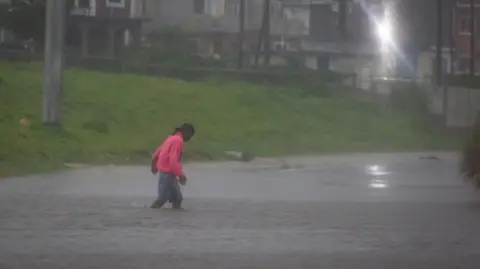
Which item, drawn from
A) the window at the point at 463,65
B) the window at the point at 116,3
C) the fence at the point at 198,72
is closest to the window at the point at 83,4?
the window at the point at 116,3

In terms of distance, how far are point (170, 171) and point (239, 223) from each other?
1871 millimetres

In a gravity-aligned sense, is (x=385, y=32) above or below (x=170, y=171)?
above

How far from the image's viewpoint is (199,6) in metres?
67.7

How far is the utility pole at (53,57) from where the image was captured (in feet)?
92.3

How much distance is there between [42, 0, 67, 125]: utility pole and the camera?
28141 mm

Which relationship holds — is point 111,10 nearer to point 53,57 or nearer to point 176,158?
point 53,57

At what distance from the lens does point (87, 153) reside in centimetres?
2647

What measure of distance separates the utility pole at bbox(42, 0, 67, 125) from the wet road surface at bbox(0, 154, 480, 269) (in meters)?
5.68

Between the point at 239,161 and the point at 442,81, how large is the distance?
23524 mm

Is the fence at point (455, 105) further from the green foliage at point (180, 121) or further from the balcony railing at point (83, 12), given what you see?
the balcony railing at point (83, 12)

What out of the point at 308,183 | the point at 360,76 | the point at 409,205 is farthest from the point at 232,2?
the point at 409,205

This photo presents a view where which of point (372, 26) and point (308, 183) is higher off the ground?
point (372, 26)

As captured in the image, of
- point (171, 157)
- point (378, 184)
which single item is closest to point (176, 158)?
point (171, 157)

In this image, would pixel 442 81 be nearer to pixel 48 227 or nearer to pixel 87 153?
pixel 87 153
